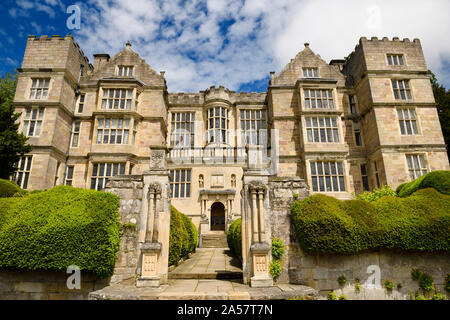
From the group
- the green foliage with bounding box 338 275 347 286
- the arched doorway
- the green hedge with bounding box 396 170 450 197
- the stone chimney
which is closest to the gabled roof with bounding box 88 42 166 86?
the stone chimney

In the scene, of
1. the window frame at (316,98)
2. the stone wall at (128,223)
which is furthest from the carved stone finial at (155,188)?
the window frame at (316,98)

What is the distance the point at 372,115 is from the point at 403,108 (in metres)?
2.44

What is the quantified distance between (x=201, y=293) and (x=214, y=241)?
1229cm

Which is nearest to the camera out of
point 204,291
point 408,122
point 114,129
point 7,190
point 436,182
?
point 204,291

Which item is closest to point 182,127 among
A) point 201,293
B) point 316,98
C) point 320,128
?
point 316,98

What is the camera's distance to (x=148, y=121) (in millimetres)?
20547

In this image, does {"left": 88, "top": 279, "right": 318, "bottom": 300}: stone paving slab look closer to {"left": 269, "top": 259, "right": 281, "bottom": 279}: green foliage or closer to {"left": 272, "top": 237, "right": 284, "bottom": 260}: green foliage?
{"left": 269, "top": 259, "right": 281, "bottom": 279}: green foliage

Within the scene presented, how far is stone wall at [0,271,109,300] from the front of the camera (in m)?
6.92

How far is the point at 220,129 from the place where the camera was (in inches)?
908

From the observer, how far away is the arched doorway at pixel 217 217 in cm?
2141

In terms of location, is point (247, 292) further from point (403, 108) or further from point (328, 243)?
point (403, 108)

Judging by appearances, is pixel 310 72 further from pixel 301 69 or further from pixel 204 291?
pixel 204 291

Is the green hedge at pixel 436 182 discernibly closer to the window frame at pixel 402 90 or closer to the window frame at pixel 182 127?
the window frame at pixel 402 90
